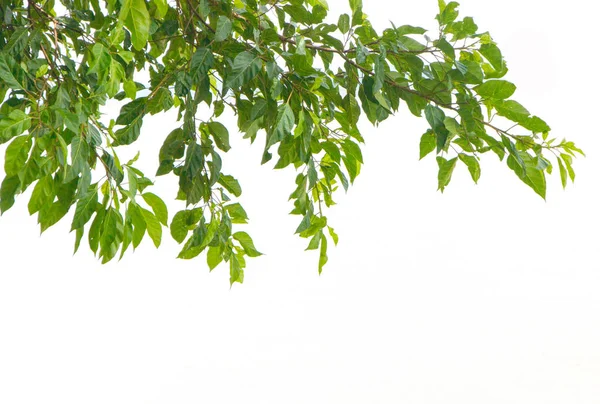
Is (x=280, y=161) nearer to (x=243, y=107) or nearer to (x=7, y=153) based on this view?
(x=243, y=107)

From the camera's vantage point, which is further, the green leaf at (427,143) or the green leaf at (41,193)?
the green leaf at (427,143)

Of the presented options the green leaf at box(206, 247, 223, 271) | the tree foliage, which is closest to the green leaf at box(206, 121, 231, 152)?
the tree foliage

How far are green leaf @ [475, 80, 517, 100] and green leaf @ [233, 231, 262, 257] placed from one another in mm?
490

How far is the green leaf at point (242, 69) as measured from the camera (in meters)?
0.86

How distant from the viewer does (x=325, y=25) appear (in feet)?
3.33

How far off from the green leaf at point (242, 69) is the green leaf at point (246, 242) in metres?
0.39

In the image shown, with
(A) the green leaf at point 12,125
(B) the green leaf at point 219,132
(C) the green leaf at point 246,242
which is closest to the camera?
(A) the green leaf at point 12,125

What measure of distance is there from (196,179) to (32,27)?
0.32 m

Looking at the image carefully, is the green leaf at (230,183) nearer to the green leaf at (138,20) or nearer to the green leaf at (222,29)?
the green leaf at (222,29)

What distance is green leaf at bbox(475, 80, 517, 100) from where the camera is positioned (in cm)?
88

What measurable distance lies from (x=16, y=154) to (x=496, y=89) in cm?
56

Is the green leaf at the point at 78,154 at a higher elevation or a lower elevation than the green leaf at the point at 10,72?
lower

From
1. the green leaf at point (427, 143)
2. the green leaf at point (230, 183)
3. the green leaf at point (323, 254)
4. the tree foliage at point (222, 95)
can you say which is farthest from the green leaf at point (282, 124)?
the green leaf at point (323, 254)

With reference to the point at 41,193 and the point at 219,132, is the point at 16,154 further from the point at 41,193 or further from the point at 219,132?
the point at 219,132
